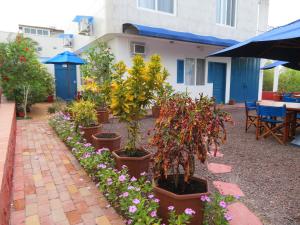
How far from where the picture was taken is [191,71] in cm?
1102

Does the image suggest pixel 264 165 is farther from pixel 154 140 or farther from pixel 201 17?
pixel 201 17

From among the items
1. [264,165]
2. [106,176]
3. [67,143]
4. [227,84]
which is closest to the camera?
[106,176]

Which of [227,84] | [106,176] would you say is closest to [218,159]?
[106,176]

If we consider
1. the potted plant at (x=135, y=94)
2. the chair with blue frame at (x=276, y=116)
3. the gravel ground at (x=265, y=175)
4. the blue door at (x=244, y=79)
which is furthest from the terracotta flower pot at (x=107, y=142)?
the blue door at (x=244, y=79)

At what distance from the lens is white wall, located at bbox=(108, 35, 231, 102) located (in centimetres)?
877

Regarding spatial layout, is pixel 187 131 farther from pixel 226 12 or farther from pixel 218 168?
pixel 226 12

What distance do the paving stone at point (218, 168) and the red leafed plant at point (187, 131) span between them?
1.67 m

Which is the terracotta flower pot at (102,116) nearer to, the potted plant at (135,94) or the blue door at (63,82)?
the potted plant at (135,94)

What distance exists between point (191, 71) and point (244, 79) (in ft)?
13.1

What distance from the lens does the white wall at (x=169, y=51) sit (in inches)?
345

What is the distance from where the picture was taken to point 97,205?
9.31 ft

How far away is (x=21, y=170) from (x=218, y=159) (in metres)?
3.44

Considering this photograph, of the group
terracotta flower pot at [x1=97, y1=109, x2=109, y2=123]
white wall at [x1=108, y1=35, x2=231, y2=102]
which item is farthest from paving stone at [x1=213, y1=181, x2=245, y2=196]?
white wall at [x1=108, y1=35, x2=231, y2=102]

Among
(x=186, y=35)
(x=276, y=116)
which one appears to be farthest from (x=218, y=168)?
(x=186, y=35)
